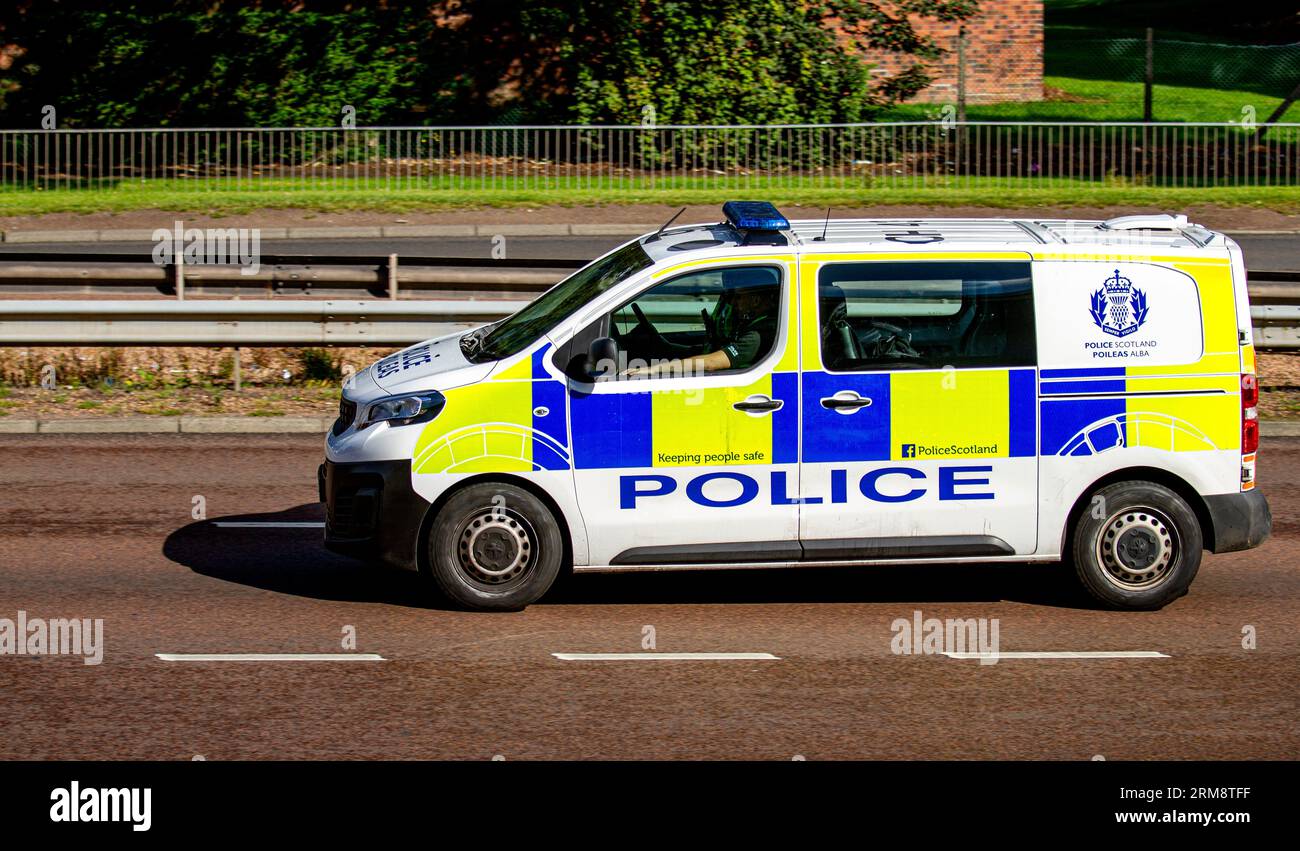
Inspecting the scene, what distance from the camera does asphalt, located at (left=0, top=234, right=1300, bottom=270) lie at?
20.6 m

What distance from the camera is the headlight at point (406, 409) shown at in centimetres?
800

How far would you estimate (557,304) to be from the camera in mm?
8734

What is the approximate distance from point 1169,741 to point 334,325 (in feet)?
29.1

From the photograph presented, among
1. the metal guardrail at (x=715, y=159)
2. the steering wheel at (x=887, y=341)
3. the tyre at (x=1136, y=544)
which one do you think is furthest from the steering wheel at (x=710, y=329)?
the metal guardrail at (x=715, y=159)

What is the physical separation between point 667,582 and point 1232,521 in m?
3.01

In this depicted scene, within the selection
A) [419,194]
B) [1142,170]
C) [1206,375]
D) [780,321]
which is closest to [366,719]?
[780,321]

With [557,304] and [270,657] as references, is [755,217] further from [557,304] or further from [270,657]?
[270,657]

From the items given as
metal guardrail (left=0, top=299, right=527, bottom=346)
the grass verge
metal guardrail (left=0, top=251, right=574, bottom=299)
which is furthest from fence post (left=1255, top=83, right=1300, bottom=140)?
metal guardrail (left=0, top=299, right=527, bottom=346)

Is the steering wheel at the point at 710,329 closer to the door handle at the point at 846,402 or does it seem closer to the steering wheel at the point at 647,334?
the steering wheel at the point at 647,334

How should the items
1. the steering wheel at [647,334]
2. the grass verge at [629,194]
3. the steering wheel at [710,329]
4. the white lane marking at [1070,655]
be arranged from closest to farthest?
1. the white lane marking at [1070,655]
2. the steering wheel at [710,329]
3. the steering wheel at [647,334]
4. the grass verge at [629,194]

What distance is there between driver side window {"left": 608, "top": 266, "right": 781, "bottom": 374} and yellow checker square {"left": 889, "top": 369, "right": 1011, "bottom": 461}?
0.73 meters

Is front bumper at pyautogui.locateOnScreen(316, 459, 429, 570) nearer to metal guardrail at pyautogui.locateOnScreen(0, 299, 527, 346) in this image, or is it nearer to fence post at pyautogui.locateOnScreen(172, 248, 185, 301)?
metal guardrail at pyautogui.locateOnScreen(0, 299, 527, 346)

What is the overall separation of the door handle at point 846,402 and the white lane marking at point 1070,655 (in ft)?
4.23
